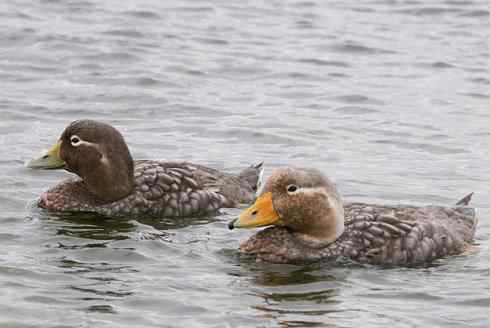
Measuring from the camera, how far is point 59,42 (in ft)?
77.3

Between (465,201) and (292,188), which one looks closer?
(292,188)

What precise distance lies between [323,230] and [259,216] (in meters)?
0.67

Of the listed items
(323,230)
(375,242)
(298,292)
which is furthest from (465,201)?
(298,292)

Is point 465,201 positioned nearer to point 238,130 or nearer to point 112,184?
point 112,184

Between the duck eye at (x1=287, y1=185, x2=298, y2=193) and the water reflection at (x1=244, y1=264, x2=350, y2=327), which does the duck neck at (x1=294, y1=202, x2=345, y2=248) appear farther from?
the duck eye at (x1=287, y1=185, x2=298, y2=193)

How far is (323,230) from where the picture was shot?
12.7m

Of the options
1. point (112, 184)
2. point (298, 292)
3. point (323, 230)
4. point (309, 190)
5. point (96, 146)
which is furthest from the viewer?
point (112, 184)

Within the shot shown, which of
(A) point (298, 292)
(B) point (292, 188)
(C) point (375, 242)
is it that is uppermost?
(B) point (292, 188)

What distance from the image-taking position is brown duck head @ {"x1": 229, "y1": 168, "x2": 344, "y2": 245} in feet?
40.8

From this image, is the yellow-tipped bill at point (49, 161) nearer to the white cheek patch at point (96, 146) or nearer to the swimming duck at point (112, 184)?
the swimming duck at point (112, 184)

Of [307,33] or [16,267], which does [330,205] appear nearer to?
[16,267]

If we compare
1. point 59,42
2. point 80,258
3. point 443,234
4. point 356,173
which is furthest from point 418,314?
point 59,42

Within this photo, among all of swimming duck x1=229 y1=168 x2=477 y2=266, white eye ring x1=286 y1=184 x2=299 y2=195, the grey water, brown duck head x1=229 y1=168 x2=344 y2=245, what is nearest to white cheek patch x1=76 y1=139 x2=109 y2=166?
the grey water

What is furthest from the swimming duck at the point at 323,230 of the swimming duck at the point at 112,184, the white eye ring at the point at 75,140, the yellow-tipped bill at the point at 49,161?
the yellow-tipped bill at the point at 49,161
